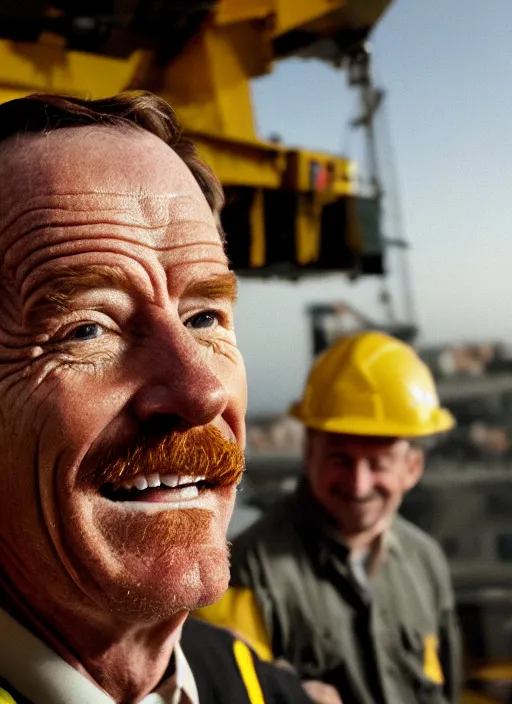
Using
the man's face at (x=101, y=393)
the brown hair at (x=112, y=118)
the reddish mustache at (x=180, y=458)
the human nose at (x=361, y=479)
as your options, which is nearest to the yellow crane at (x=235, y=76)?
the brown hair at (x=112, y=118)

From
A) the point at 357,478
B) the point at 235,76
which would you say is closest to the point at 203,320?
the point at 235,76

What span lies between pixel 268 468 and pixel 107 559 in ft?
13.2

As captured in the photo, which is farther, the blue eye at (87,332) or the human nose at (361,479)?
the human nose at (361,479)

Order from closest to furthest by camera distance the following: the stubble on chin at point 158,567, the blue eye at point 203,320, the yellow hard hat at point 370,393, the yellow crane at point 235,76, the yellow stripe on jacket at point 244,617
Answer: the stubble on chin at point 158,567, the blue eye at point 203,320, the yellow crane at point 235,76, the yellow stripe on jacket at point 244,617, the yellow hard hat at point 370,393

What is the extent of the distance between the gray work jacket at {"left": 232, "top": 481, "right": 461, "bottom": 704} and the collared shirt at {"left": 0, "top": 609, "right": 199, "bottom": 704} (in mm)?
1520

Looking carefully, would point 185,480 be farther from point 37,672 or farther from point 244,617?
point 244,617

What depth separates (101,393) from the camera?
772 millimetres

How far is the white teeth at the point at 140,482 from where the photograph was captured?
0.78 metres

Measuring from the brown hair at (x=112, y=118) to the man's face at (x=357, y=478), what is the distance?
1.54 metres

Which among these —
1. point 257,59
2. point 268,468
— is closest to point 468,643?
point 268,468

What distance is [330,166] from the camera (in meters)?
2.77

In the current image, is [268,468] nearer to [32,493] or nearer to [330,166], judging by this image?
[330,166]

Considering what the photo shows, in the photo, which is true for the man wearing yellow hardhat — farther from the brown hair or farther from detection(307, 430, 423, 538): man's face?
the brown hair

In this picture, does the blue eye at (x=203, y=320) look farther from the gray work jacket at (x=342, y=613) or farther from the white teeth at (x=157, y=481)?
the gray work jacket at (x=342, y=613)
